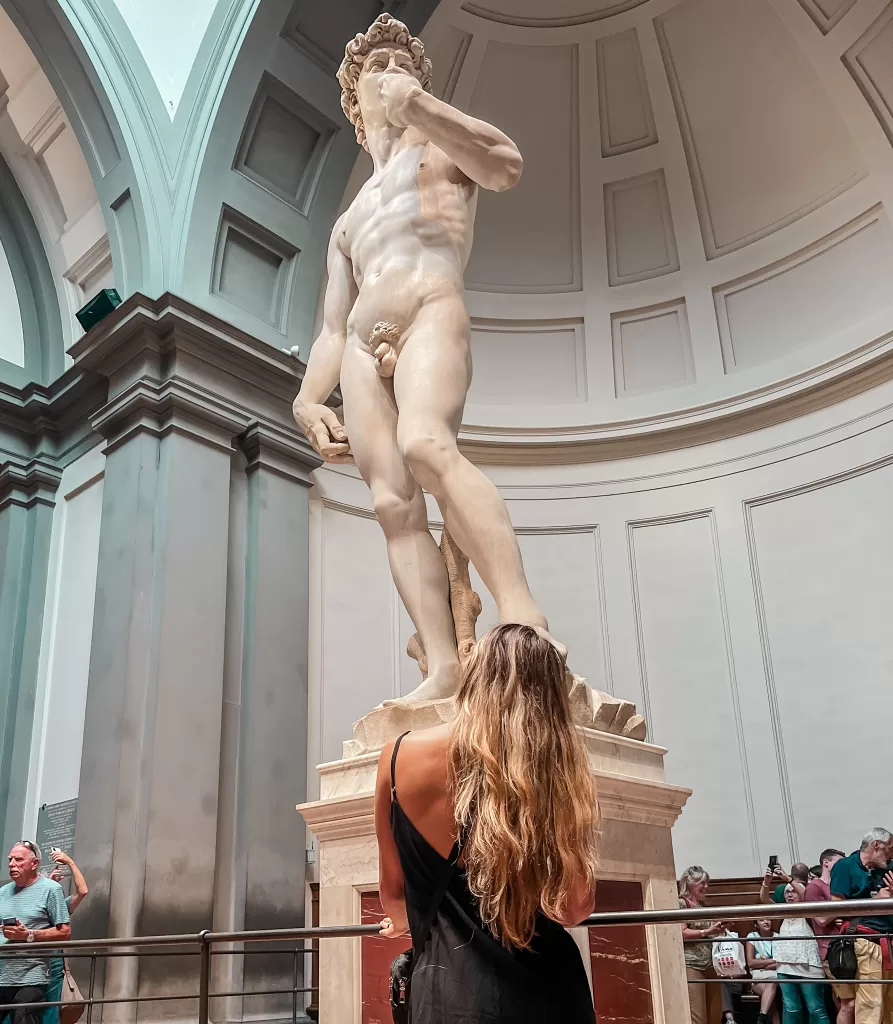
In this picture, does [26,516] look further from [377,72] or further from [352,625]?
[377,72]

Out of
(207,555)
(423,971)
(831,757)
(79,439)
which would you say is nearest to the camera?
(423,971)

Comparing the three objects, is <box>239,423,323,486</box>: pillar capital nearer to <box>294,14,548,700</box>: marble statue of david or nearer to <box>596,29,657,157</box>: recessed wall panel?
<box>294,14,548,700</box>: marble statue of david

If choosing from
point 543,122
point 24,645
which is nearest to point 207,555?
point 24,645

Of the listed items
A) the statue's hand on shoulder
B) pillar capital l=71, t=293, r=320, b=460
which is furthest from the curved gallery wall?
the statue's hand on shoulder

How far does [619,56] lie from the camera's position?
8492 millimetres

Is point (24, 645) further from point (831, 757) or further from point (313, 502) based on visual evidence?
point (831, 757)

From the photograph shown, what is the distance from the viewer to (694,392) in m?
8.48

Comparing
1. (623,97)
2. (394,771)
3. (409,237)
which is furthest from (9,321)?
(394,771)

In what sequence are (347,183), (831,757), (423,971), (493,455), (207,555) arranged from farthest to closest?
(493,455), (347,183), (831,757), (207,555), (423,971)

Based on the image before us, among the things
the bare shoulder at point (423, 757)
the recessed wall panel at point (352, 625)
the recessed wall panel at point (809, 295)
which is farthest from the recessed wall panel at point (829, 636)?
the bare shoulder at point (423, 757)

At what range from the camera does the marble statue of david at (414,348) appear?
307 centimetres

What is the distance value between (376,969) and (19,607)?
5.29 meters

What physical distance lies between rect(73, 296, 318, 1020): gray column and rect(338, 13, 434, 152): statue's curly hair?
292 cm

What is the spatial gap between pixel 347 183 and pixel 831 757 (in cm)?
572
